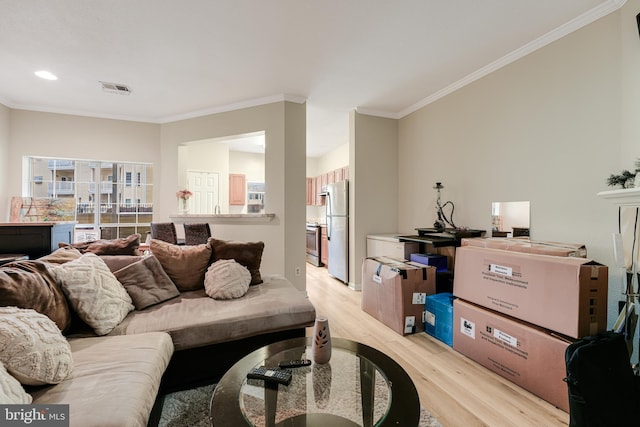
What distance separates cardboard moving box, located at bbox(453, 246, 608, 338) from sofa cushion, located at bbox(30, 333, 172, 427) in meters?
2.24

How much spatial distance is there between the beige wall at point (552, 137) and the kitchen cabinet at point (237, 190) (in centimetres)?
464

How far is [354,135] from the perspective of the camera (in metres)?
4.13

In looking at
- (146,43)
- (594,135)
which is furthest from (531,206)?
(146,43)

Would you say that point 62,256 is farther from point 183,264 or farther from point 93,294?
point 183,264

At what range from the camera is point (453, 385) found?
187 cm

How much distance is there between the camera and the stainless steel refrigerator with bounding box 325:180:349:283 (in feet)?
14.4

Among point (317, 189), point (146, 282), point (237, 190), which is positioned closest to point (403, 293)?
point (146, 282)

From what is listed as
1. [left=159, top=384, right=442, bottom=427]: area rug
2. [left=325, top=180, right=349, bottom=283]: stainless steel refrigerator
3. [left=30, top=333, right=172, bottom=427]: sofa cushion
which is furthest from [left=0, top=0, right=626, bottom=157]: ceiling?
[left=159, top=384, right=442, bottom=427]: area rug

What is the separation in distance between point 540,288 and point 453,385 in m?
0.87

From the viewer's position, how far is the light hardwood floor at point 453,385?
1.57 m

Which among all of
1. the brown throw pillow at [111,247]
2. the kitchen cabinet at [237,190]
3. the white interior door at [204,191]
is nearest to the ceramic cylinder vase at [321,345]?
the brown throw pillow at [111,247]

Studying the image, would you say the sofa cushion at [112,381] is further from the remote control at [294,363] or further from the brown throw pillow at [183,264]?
the brown throw pillow at [183,264]

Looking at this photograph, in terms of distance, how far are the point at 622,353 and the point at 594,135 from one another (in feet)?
5.42

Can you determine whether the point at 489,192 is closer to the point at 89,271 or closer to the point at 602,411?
the point at 602,411
